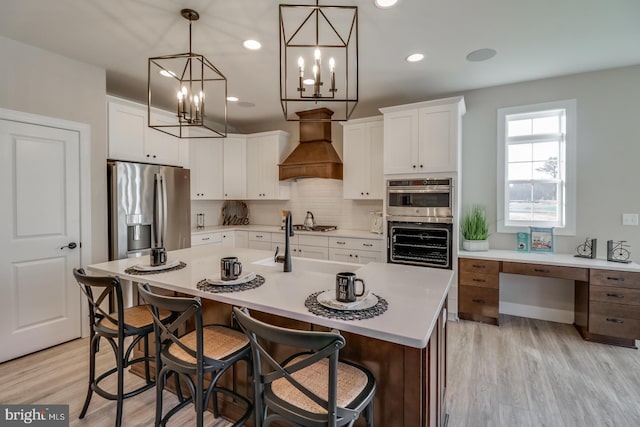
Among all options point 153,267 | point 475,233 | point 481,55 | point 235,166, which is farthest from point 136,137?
point 475,233

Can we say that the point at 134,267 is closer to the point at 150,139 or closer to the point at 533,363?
the point at 150,139

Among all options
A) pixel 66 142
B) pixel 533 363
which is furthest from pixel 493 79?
pixel 66 142

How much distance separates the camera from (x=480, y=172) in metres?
3.80

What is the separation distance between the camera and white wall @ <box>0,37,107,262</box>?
260 centimetres

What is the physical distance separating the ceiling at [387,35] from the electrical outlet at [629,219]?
1542mm

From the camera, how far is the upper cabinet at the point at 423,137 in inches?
135

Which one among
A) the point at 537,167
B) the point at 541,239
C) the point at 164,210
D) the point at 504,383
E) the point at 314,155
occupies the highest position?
the point at 314,155

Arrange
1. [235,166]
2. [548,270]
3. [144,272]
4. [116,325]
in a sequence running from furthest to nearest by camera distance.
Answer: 1. [235,166]
2. [548,270]
3. [144,272]
4. [116,325]

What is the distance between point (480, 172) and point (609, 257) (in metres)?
1.51

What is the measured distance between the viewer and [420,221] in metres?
3.60

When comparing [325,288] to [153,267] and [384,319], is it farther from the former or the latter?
[153,267]

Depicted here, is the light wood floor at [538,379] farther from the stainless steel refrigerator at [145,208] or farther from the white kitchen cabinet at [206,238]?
the white kitchen cabinet at [206,238]

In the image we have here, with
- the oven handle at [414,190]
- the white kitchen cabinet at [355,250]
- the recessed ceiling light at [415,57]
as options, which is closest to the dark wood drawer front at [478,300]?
the white kitchen cabinet at [355,250]

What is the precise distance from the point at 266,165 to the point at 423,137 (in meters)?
2.56
